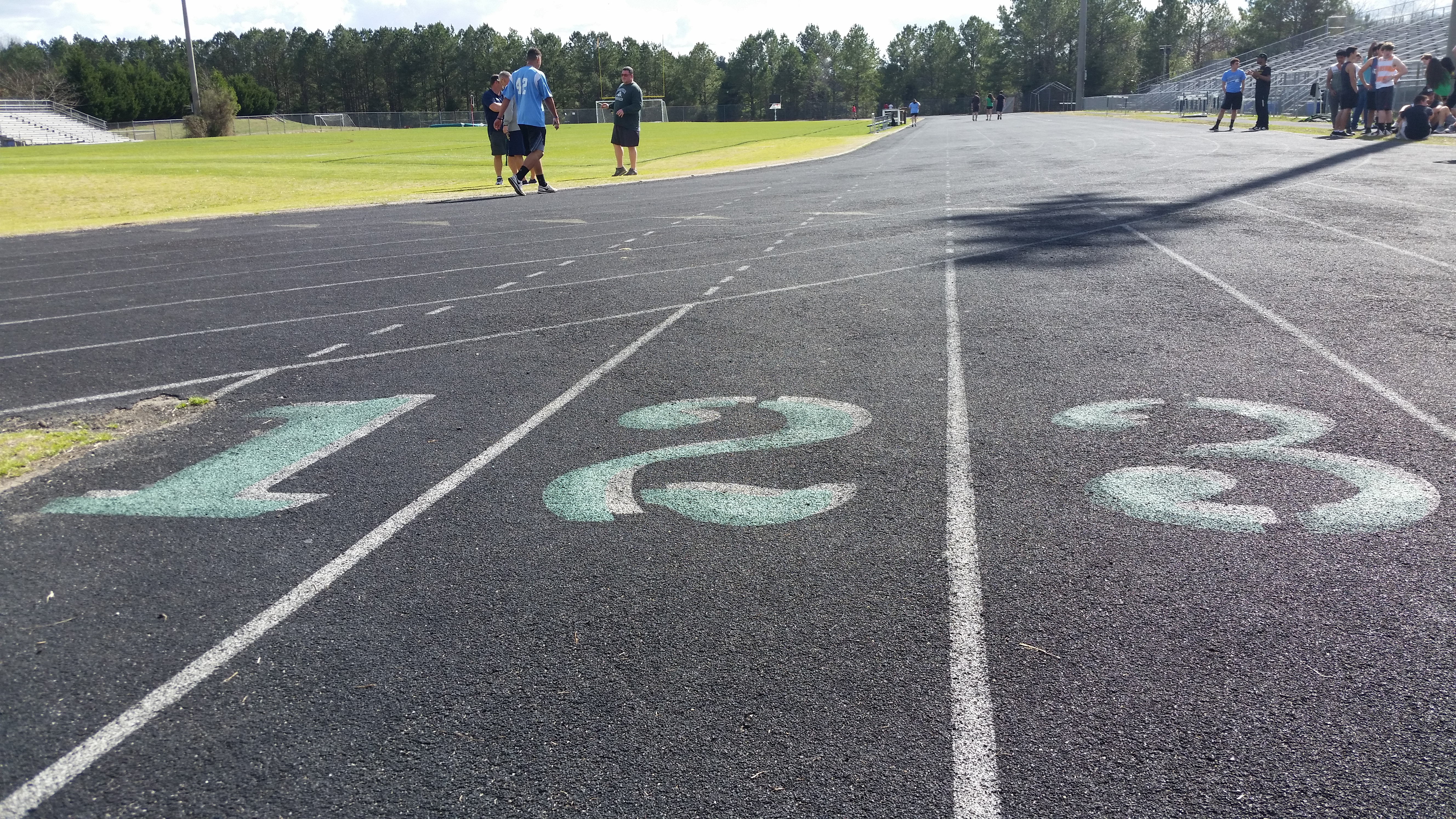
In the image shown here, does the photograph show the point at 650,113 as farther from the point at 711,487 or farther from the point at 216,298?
the point at 711,487

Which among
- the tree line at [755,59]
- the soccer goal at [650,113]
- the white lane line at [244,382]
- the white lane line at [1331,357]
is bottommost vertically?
the white lane line at [244,382]

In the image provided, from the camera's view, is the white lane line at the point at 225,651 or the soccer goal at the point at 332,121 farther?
the soccer goal at the point at 332,121

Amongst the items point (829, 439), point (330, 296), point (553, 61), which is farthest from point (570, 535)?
point (553, 61)

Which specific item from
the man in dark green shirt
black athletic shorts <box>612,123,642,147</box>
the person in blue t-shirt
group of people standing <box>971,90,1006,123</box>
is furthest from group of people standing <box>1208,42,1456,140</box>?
group of people standing <box>971,90,1006,123</box>

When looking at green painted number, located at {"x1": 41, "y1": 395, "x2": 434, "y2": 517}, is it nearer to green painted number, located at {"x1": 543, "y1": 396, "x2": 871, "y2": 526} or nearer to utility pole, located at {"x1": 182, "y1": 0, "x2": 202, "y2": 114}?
green painted number, located at {"x1": 543, "y1": 396, "x2": 871, "y2": 526}

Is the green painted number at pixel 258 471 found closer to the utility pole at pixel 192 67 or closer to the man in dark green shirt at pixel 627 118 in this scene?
the man in dark green shirt at pixel 627 118

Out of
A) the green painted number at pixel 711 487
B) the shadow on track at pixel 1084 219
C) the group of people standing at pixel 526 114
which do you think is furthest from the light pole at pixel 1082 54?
the green painted number at pixel 711 487

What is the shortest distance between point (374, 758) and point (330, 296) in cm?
Answer: 853

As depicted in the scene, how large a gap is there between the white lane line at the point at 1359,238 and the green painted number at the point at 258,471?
9.37m

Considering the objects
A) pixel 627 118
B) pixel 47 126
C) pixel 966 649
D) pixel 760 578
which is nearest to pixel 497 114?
pixel 627 118

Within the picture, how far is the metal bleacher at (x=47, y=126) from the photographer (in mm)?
68688

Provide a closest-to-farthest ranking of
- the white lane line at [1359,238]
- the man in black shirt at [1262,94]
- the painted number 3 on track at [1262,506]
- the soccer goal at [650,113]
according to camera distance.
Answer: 1. the painted number 3 on track at [1262,506]
2. the white lane line at [1359,238]
3. the man in black shirt at [1262,94]
4. the soccer goal at [650,113]

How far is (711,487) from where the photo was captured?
4949mm

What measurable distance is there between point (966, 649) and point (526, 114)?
16.9 m
